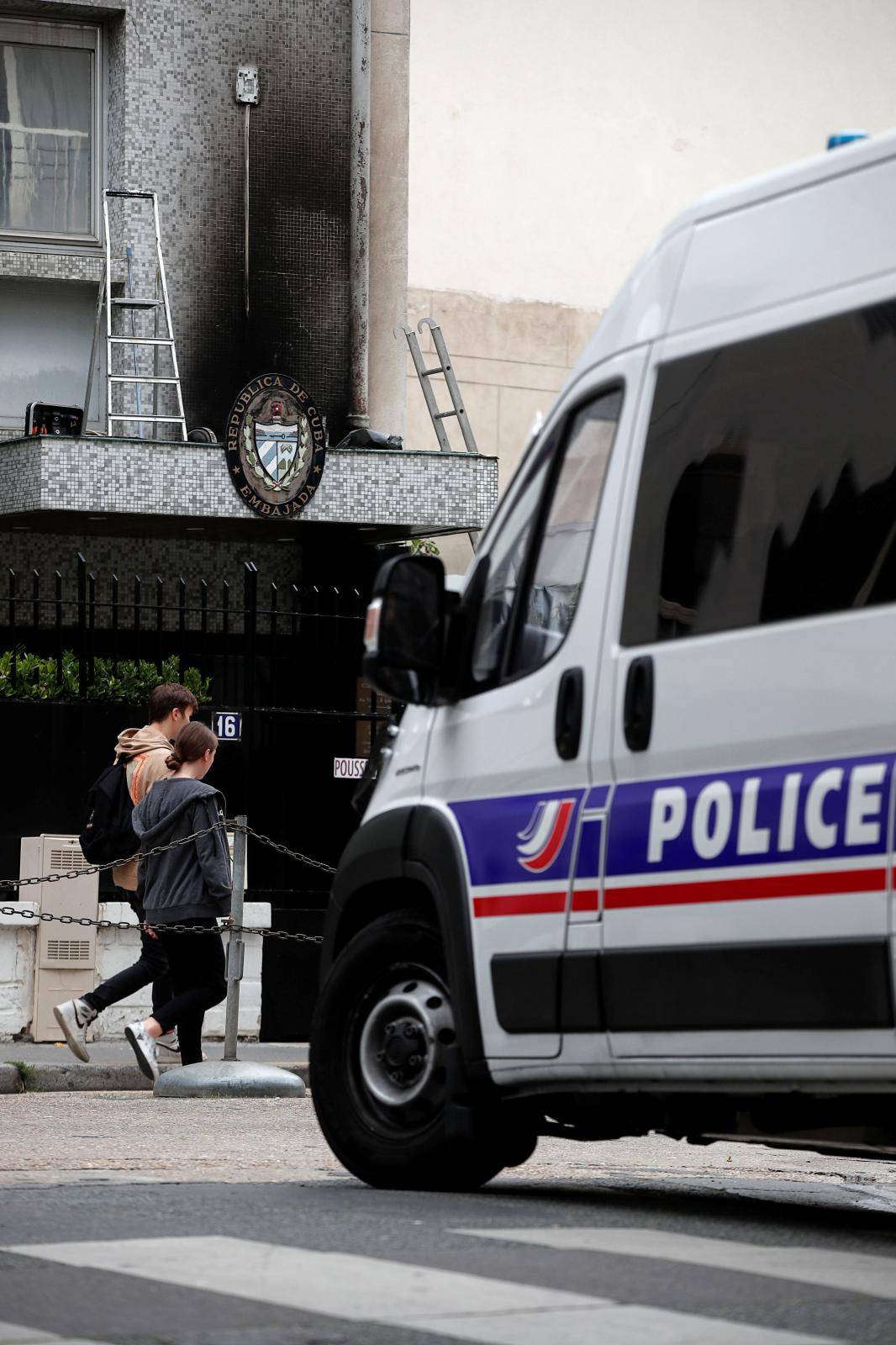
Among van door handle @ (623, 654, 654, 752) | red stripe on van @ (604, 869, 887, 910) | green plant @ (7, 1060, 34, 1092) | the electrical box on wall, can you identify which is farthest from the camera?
the electrical box on wall

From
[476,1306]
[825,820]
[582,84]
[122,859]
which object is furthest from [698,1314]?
[582,84]

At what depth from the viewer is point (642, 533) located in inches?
243

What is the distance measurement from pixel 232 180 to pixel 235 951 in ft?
30.4

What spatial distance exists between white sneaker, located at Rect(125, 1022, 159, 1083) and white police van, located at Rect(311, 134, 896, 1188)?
4.77 m

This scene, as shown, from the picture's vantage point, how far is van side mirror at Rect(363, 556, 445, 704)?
260 inches

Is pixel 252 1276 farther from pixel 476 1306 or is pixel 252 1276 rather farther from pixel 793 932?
pixel 793 932

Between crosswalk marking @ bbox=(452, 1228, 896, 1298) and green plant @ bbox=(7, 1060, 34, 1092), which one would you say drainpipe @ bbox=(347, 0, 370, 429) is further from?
crosswalk marking @ bbox=(452, 1228, 896, 1298)

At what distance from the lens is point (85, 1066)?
12727 millimetres

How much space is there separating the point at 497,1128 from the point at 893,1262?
154 cm

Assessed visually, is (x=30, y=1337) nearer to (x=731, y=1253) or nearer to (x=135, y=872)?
(x=731, y=1253)

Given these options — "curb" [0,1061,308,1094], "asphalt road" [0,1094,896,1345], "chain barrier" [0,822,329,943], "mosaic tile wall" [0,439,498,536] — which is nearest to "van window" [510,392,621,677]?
"asphalt road" [0,1094,896,1345]

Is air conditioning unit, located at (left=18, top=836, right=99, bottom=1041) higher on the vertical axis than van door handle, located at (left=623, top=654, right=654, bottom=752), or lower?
lower

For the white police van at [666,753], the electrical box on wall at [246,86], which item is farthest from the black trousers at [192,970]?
the electrical box on wall at [246,86]

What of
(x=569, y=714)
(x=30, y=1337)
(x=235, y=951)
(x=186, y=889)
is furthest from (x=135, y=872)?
(x=30, y=1337)
